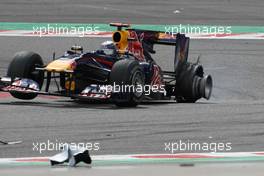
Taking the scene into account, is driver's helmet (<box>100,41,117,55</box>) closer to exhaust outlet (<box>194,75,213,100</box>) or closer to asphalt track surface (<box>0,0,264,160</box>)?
asphalt track surface (<box>0,0,264,160</box>)

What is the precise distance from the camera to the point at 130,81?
1448 cm

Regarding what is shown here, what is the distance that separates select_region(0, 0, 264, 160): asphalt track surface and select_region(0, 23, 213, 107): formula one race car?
0.80 feet

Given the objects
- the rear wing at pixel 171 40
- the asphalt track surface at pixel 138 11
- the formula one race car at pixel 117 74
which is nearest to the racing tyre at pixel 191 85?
the formula one race car at pixel 117 74

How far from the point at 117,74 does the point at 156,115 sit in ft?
3.56

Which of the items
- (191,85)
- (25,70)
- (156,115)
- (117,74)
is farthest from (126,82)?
(191,85)

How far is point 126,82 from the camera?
1443cm

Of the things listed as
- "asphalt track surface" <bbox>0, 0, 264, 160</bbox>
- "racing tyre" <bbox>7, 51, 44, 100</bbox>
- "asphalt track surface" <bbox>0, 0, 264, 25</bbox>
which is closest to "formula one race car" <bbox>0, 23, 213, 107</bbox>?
"racing tyre" <bbox>7, 51, 44, 100</bbox>

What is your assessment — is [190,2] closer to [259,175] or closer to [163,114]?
[163,114]

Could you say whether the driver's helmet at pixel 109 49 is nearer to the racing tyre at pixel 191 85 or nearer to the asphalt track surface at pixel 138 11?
the racing tyre at pixel 191 85

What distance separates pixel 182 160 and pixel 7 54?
507 inches

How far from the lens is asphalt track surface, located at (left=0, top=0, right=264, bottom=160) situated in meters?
11.4

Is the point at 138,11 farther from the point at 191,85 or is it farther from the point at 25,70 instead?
the point at 25,70

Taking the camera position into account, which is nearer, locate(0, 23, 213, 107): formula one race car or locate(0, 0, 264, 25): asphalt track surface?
locate(0, 23, 213, 107): formula one race car

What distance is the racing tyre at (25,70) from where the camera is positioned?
15.3m
